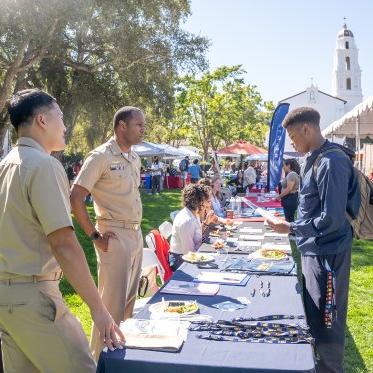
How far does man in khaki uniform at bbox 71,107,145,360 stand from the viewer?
3611 millimetres

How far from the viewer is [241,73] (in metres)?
39.1

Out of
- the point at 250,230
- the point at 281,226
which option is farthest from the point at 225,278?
the point at 250,230

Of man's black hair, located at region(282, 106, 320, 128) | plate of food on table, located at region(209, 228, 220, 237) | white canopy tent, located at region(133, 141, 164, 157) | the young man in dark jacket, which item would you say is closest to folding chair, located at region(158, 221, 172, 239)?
plate of food on table, located at region(209, 228, 220, 237)

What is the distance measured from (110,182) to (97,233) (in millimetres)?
408

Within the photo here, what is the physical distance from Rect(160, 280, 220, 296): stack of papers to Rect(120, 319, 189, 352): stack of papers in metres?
0.62

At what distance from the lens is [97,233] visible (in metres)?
3.57

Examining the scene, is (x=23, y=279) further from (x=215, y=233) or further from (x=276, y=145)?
(x=276, y=145)

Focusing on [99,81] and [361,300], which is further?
[99,81]

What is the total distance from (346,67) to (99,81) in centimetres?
6983

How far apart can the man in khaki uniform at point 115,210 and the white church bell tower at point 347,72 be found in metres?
80.5

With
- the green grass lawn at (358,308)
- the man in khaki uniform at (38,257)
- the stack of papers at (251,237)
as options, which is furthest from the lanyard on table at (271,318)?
the stack of papers at (251,237)

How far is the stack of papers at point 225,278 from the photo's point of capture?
10.9 ft

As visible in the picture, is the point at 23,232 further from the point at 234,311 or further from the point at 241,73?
the point at 241,73

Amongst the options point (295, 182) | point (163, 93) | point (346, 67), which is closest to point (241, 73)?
point (163, 93)
